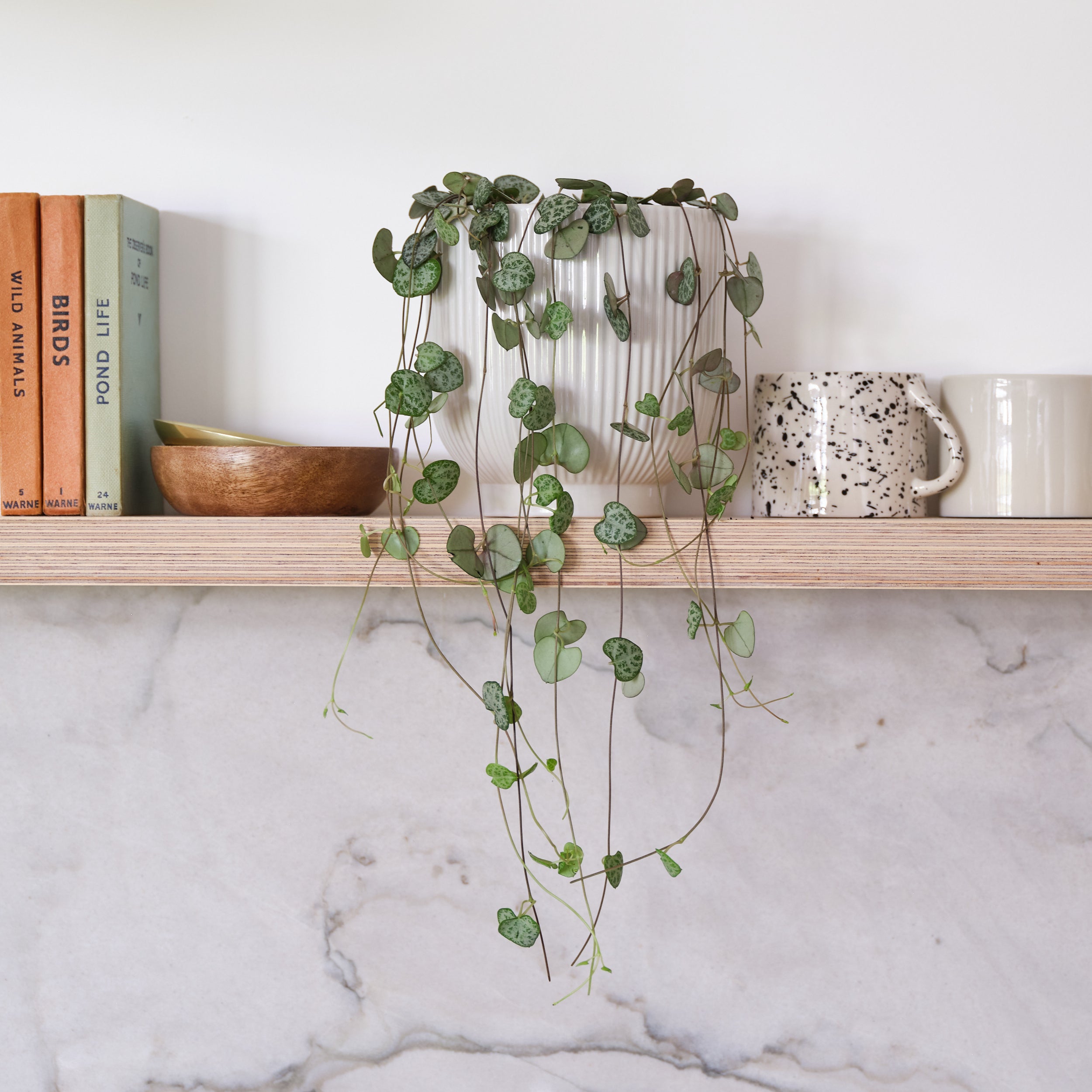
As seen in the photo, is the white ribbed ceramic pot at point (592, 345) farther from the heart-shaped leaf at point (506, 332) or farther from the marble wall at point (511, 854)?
the marble wall at point (511, 854)

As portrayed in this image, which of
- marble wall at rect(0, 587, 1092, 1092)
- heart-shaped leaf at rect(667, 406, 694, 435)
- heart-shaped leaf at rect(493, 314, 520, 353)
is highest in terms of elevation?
heart-shaped leaf at rect(493, 314, 520, 353)

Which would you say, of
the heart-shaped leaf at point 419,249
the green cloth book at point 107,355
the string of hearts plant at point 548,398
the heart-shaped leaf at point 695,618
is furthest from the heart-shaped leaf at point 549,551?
the green cloth book at point 107,355

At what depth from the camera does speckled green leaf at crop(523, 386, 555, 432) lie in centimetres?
57

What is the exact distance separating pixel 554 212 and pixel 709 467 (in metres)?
0.20

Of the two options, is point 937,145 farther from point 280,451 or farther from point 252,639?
point 252,639

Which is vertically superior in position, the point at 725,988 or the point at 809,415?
the point at 809,415

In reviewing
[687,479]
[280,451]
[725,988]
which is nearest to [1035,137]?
[687,479]

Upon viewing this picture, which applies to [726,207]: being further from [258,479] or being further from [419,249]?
[258,479]

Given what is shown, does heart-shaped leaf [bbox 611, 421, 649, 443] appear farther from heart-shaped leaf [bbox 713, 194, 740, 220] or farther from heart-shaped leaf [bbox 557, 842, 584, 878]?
heart-shaped leaf [bbox 557, 842, 584, 878]

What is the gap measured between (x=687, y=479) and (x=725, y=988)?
0.48 m

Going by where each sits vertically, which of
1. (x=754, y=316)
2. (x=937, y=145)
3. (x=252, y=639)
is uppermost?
(x=937, y=145)

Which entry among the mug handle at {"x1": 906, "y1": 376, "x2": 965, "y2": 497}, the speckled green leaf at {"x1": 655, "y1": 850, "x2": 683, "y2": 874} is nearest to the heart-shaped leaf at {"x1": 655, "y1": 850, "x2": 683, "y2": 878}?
the speckled green leaf at {"x1": 655, "y1": 850, "x2": 683, "y2": 874}

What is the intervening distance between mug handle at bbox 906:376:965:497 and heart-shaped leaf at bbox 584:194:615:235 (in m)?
0.27

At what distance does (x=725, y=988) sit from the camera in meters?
0.78
